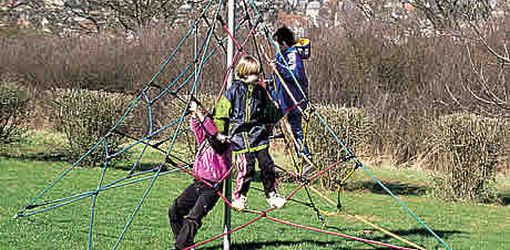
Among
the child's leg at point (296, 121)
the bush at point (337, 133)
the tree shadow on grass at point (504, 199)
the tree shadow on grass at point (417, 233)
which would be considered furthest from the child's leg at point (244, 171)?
the tree shadow on grass at point (504, 199)

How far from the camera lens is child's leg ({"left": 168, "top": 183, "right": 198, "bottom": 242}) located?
5324 mm

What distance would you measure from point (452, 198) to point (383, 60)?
5.83 m

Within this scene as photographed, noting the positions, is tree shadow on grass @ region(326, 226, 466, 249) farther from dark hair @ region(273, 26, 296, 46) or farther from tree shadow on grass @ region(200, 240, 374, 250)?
dark hair @ region(273, 26, 296, 46)

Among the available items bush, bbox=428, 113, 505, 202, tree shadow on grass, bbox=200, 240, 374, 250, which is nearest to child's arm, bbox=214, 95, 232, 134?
tree shadow on grass, bbox=200, 240, 374, 250

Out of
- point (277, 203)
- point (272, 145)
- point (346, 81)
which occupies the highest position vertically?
point (277, 203)

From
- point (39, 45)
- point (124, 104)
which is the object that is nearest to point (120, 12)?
point (39, 45)

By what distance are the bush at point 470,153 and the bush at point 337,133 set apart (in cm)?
115

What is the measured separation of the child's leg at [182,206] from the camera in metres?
5.32

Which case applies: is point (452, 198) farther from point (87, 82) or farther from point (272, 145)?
point (87, 82)

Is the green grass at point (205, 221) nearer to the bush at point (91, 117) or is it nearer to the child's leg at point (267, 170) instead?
the bush at point (91, 117)

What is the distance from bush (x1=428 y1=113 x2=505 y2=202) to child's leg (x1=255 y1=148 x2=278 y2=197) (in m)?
5.68

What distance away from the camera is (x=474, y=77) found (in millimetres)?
15391

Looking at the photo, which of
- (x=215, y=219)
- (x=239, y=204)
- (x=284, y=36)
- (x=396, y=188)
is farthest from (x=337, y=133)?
(x=239, y=204)

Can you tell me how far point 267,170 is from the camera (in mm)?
5316
